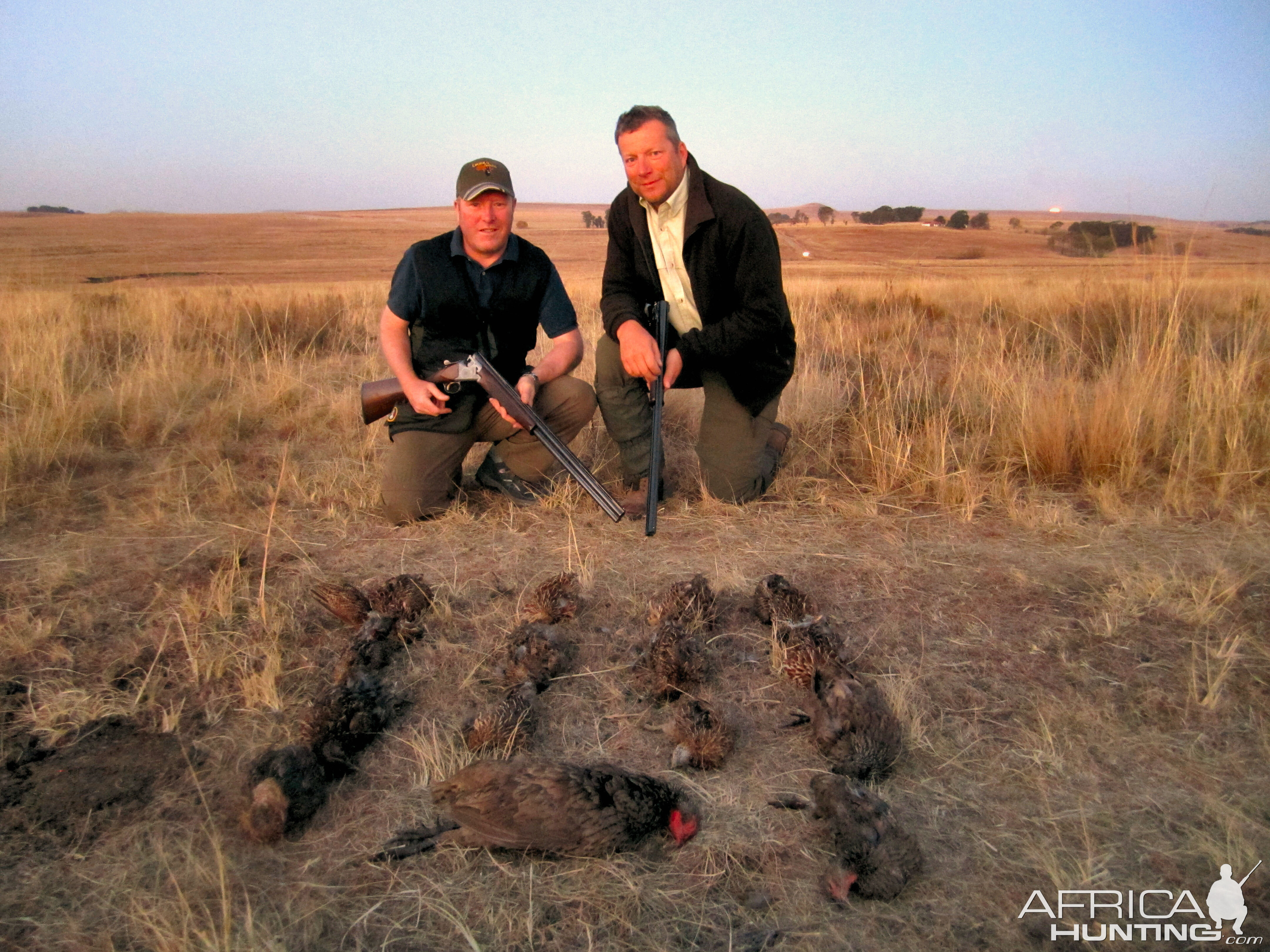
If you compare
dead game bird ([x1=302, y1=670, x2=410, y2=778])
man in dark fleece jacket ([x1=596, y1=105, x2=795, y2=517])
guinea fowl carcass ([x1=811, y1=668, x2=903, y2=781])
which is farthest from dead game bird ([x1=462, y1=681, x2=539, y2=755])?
man in dark fleece jacket ([x1=596, y1=105, x2=795, y2=517])

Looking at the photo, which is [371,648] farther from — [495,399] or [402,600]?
[495,399]

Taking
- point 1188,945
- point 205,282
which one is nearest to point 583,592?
point 1188,945

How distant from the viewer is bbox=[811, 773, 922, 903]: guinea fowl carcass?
81.7 inches

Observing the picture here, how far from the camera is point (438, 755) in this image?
2592 millimetres

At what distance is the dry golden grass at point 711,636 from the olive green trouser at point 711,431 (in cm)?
24

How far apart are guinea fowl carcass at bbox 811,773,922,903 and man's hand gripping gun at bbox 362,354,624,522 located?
2.24 metres

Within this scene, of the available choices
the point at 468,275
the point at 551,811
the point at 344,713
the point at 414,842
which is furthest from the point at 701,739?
the point at 468,275

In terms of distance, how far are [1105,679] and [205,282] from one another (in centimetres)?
1641

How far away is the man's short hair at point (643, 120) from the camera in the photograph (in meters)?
4.11

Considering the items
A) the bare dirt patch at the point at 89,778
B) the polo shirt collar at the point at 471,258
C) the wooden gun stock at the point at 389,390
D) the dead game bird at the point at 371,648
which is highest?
the polo shirt collar at the point at 471,258

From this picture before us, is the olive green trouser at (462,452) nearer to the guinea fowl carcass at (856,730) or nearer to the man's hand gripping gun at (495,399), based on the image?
the man's hand gripping gun at (495,399)

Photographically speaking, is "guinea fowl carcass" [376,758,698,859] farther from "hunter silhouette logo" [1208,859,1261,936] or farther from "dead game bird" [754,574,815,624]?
"hunter silhouette logo" [1208,859,1261,936]

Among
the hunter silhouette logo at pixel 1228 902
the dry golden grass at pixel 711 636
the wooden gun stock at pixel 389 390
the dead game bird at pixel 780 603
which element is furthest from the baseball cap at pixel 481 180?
the hunter silhouette logo at pixel 1228 902

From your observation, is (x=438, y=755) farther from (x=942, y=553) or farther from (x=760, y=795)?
(x=942, y=553)
